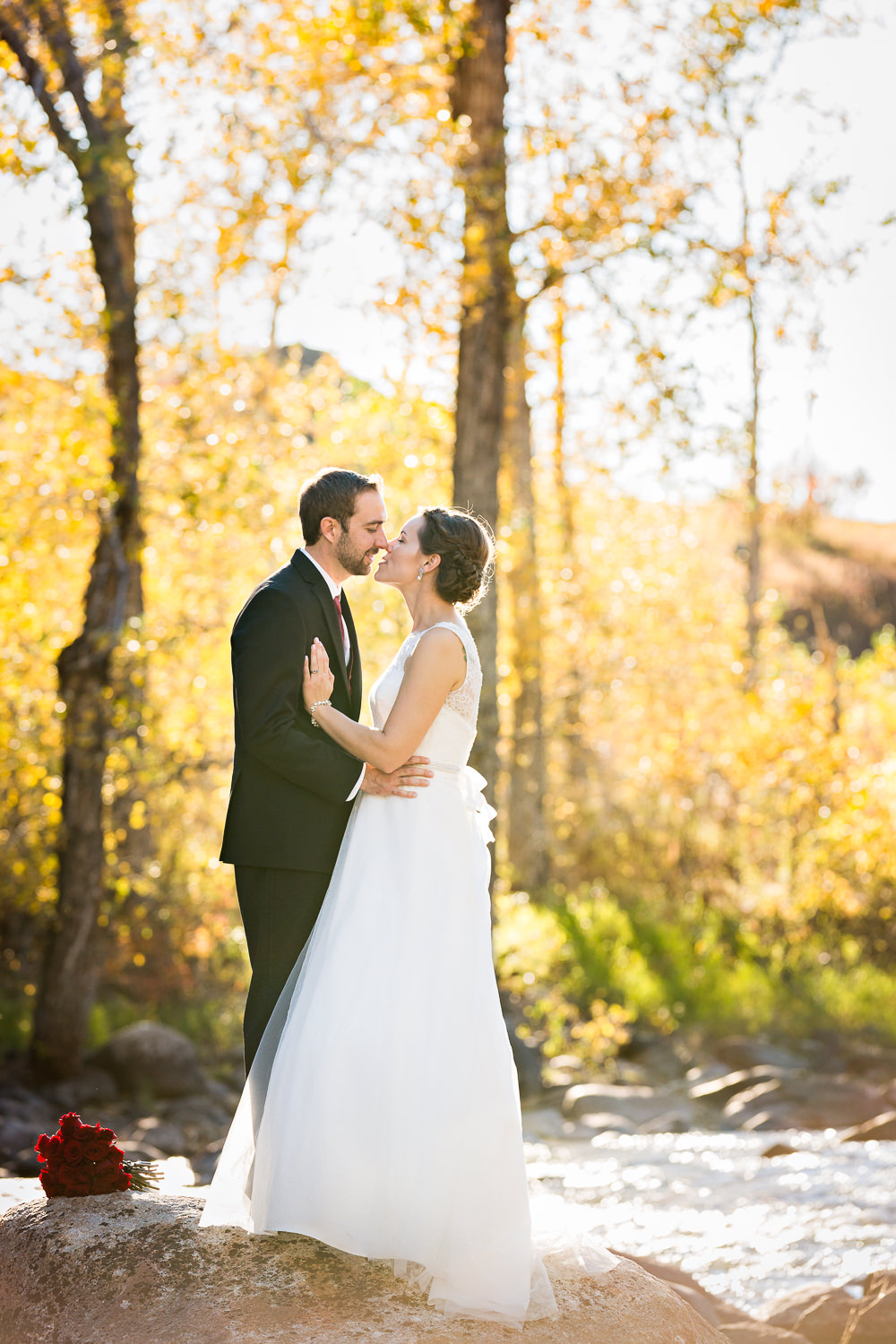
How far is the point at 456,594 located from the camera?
4039mm

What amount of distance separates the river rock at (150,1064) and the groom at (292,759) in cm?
515

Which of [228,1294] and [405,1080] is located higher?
[405,1080]

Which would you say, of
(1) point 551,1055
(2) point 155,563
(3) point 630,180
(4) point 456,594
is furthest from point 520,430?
(4) point 456,594

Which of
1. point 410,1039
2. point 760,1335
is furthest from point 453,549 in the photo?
point 760,1335

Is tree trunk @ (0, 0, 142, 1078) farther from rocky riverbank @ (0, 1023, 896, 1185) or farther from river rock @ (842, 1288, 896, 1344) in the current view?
river rock @ (842, 1288, 896, 1344)

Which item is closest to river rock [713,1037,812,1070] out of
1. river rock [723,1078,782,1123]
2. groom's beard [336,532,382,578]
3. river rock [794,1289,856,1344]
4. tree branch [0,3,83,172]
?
river rock [723,1078,782,1123]

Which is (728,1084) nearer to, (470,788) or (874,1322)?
(874,1322)

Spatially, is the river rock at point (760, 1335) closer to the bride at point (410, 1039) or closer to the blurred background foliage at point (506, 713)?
the bride at point (410, 1039)

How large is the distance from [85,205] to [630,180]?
4247 mm

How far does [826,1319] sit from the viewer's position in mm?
4809

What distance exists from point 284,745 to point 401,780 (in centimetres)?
42

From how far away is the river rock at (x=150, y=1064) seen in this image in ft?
28.3

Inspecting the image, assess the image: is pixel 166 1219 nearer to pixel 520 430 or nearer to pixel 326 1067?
pixel 326 1067

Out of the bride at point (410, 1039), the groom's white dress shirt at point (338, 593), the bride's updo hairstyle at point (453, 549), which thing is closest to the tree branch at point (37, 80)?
the groom's white dress shirt at point (338, 593)
